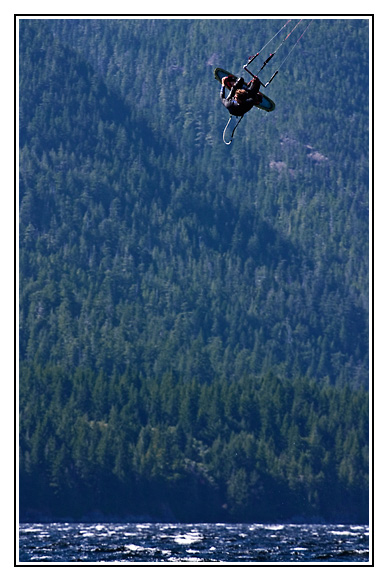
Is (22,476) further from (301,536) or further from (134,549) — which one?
(134,549)

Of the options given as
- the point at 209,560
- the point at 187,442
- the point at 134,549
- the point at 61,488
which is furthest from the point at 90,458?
the point at 209,560

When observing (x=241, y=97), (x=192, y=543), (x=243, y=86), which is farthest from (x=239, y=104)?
(x=192, y=543)

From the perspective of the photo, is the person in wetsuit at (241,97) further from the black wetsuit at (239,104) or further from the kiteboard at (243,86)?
the kiteboard at (243,86)

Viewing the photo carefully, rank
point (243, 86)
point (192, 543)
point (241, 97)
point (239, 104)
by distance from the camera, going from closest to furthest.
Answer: point (243, 86)
point (241, 97)
point (239, 104)
point (192, 543)

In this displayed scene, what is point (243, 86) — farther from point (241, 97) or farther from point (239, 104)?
point (239, 104)

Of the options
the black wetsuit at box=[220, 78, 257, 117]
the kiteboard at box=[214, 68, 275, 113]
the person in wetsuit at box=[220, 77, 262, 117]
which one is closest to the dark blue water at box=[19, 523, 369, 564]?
the kiteboard at box=[214, 68, 275, 113]

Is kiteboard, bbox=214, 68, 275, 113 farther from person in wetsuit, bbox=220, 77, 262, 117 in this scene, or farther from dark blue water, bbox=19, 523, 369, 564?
dark blue water, bbox=19, 523, 369, 564

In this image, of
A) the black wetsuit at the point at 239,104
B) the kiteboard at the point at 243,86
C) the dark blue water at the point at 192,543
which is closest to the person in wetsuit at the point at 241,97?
the black wetsuit at the point at 239,104

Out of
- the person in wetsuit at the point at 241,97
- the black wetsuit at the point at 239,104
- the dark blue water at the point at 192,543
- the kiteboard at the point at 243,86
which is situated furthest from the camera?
the dark blue water at the point at 192,543
